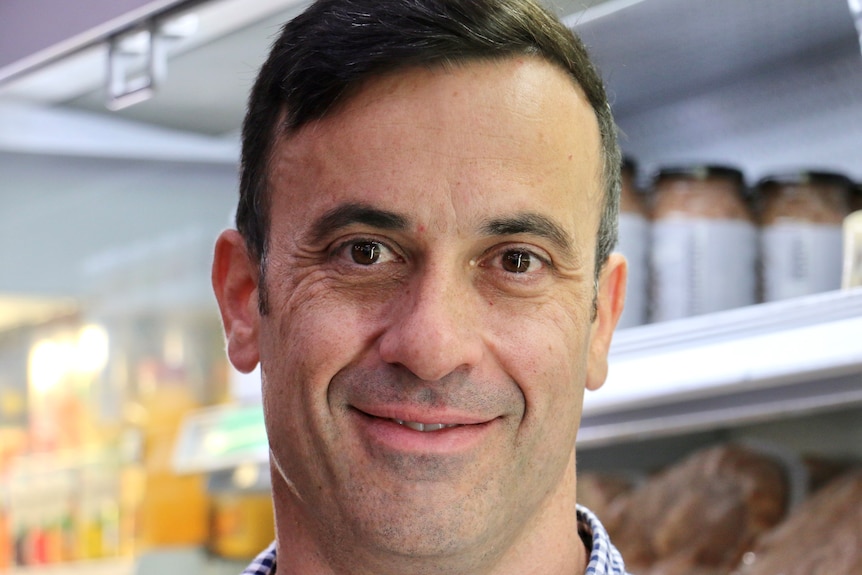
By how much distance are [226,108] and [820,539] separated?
54.8 inches

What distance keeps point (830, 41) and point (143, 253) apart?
2.02m

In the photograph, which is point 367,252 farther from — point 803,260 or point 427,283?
point 803,260

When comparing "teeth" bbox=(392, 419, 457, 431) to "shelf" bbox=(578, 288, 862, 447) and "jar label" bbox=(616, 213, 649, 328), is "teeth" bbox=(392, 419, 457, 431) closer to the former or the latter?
"shelf" bbox=(578, 288, 862, 447)

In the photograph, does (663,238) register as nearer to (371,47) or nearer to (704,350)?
(704,350)

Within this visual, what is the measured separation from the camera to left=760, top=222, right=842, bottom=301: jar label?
4.47 feet

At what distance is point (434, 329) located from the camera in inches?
34.1

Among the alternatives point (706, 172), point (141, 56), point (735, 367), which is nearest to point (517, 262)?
point (735, 367)

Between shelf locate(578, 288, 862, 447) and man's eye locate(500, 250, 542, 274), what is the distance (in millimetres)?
465

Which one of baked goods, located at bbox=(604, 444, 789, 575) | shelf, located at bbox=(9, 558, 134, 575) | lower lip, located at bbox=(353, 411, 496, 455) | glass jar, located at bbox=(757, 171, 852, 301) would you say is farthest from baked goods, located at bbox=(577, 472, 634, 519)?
shelf, located at bbox=(9, 558, 134, 575)

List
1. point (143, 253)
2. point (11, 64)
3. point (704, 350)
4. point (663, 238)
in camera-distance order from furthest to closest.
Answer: point (143, 253)
point (11, 64)
point (663, 238)
point (704, 350)

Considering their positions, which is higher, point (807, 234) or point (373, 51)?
point (373, 51)

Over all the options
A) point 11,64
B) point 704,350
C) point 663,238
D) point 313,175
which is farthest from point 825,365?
point 11,64

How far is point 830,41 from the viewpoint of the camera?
148cm

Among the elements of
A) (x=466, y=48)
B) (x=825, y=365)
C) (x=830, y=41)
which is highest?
(x=830, y=41)
